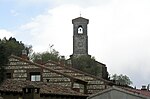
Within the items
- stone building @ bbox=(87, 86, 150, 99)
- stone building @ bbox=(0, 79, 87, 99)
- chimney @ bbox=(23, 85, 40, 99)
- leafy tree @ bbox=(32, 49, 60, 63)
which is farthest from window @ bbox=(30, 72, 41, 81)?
leafy tree @ bbox=(32, 49, 60, 63)

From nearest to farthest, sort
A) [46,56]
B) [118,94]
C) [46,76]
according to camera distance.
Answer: [118,94], [46,76], [46,56]

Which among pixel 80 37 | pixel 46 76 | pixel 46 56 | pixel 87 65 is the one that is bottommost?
pixel 46 76

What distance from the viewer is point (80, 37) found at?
109 metres

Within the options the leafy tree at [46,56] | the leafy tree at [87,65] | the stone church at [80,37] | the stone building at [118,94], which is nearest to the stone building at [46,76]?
the stone building at [118,94]

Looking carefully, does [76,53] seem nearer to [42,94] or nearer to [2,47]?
[42,94]

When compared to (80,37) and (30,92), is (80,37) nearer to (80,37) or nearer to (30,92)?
(80,37)

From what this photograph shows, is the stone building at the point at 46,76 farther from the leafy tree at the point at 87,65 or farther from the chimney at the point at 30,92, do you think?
the leafy tree at the point at 87,65

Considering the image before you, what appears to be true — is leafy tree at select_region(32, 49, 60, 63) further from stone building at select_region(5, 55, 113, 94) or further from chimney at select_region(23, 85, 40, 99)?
chimney at select_region(23, 85, 40, 99)

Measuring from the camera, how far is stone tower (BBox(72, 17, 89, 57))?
10831 centimetres

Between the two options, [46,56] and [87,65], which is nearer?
[46,56]

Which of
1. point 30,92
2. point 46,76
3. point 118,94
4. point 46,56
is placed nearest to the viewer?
point 30,92

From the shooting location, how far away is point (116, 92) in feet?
127

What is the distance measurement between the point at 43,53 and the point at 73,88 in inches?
1587

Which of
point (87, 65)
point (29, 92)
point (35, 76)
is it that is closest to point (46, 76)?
point (35, 76)
